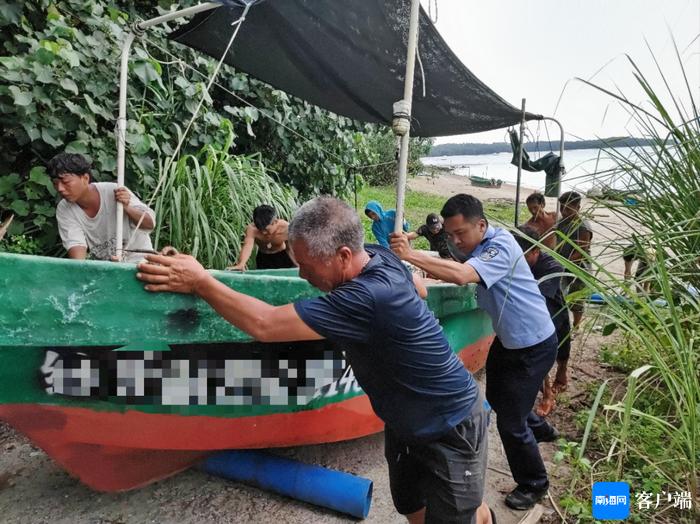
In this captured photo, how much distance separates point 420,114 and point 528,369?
2.91 meters

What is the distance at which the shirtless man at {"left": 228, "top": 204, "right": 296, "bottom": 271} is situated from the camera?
357 centimetres

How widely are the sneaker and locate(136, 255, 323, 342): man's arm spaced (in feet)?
5.44

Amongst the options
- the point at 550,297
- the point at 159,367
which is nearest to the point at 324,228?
the point at 159,367

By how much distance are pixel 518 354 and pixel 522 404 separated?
0.80 feet

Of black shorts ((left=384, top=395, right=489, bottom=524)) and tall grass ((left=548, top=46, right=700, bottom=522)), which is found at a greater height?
tall grass ((left=548, top=46, right=700, bottom=522))

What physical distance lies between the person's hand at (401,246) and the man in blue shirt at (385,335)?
49 cm

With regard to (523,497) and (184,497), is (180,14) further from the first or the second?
(523,497)

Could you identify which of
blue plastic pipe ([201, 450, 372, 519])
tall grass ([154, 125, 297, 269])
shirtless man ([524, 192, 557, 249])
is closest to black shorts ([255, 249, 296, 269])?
tall grass ([154, 125, 297, 269])

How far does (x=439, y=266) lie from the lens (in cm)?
205

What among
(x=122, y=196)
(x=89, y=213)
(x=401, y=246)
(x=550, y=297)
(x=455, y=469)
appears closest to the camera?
(x=455, y=469)

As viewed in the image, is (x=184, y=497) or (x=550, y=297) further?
(x=550, y=297)

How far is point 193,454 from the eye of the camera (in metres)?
2.35

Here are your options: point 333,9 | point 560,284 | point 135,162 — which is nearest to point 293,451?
point 560,284

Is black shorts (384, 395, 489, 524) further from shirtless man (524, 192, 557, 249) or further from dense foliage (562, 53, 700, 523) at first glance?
shirtless man (524, 192, 557, 249)
